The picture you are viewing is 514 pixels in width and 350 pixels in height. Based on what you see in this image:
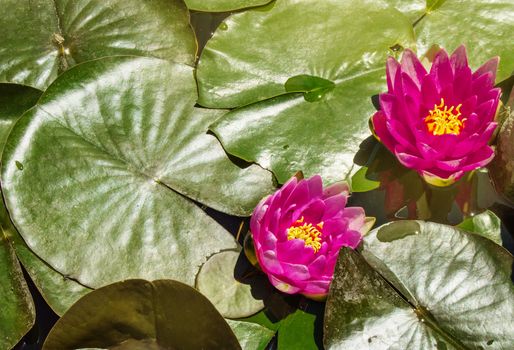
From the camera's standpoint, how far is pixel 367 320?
1856 mm

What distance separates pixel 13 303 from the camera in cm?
192

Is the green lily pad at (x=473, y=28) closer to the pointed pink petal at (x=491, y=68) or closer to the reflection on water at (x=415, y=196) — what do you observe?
the pointed pink petal at (x=491, y=68)

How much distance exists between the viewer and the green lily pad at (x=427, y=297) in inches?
72.1

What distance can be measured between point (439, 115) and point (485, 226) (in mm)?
422

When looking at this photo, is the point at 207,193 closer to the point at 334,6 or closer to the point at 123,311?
the point at 123,311

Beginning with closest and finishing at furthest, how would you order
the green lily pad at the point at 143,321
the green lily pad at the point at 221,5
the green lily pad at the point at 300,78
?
the green lily pad at the point at 143,321 → the green lily pad at the point at 300,78 → the green lily pad at the point at 221,5

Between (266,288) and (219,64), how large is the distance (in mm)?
844

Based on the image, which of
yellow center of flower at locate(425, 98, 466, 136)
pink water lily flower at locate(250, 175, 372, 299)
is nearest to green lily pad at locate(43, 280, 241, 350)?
pink water lily flower at locate(250, 175, 372, 299)

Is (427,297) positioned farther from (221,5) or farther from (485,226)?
(221,5)

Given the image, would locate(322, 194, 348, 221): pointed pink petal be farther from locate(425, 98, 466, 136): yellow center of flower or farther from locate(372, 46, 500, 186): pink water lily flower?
locate(425, 98, 466, 136): yellow center of flower

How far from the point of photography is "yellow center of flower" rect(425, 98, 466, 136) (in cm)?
208

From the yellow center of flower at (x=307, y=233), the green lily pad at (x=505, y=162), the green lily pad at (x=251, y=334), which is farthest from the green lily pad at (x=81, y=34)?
the green lily pad at (x=505, y=162)

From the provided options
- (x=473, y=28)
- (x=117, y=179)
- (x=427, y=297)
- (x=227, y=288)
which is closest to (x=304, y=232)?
(x=227, y=288)

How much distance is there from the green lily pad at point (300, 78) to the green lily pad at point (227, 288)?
1.16 feet
